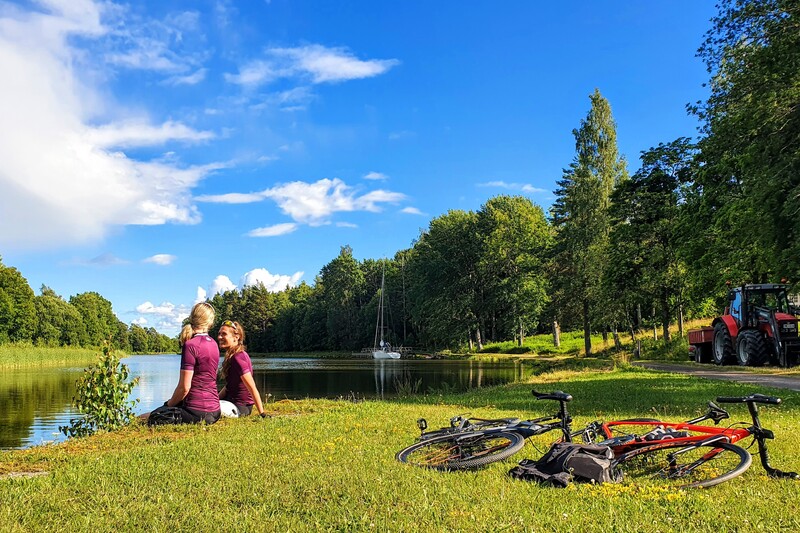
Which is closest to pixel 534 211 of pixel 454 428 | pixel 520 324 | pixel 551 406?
pixel 520 324

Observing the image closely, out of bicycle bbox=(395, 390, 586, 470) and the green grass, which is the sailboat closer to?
the green grass

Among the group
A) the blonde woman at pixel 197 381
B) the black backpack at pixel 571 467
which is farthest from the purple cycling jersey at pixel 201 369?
the black backpack at pixel 571 467

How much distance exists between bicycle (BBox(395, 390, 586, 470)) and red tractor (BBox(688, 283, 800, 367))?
19.1 meters

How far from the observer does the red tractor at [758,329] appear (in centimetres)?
2200

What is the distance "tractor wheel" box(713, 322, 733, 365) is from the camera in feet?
81.7

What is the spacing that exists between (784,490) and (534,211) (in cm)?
6366

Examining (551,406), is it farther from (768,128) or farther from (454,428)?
(768,128)

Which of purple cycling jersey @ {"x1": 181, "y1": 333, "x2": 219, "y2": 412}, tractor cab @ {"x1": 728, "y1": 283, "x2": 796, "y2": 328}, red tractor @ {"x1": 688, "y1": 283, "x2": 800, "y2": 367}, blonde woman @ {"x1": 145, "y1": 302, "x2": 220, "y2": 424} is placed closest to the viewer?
purple cycling jersey @ {"x1": 181, "y1": 333, "x2": 219, "y2": 412}

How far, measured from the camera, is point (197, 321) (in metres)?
8.99

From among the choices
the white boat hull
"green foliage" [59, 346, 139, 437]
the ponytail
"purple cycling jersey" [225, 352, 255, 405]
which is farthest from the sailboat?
the ponytail

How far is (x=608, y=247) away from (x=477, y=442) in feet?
111

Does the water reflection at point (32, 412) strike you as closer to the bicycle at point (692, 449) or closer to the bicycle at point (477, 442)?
the bicycle at point (477, 442)

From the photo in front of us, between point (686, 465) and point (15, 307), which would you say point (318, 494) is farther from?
point (15, 307)

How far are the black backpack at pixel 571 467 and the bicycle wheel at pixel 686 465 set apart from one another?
19 centimetres
